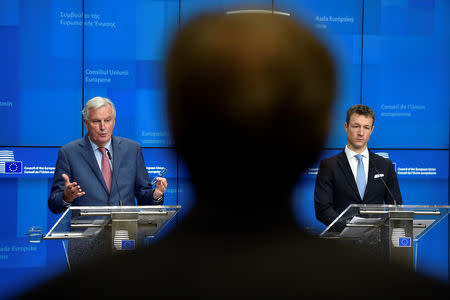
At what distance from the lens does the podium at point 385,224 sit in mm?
2070

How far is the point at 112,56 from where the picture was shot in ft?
17.0

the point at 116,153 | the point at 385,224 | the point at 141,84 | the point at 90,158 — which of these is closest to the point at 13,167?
the point at 141,84

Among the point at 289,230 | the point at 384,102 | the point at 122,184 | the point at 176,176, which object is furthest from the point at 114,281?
the point at 384,102

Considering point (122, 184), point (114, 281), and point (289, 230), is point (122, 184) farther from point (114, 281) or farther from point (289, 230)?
point (114, 281)

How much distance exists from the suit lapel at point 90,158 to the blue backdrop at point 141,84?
2.05 meters

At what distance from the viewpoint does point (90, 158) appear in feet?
9.69

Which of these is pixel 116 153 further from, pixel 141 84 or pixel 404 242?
pixel 141 84

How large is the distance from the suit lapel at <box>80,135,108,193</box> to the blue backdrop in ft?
6.72

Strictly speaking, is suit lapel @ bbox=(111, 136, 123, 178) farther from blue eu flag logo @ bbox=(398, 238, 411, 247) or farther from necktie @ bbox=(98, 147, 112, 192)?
blue eu flag logo @ bbox=(398, 238, 411, 247)

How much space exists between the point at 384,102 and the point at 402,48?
1.83 feet

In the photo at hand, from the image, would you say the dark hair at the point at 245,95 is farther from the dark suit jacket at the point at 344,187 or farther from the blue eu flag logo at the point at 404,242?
the dark suit jacket at the point at 344,187

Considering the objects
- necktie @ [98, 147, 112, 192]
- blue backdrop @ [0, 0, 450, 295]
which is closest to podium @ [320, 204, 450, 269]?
necktie @ [98, 147, 112, 192]

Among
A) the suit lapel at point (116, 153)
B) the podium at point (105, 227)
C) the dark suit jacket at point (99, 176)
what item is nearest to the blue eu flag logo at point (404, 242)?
the podium at point (105, 227)

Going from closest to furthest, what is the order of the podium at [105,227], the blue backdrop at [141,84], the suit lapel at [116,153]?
the podium at [105,227] < the suit lapel at [116,153] < the blue backdrop at [141,84]
